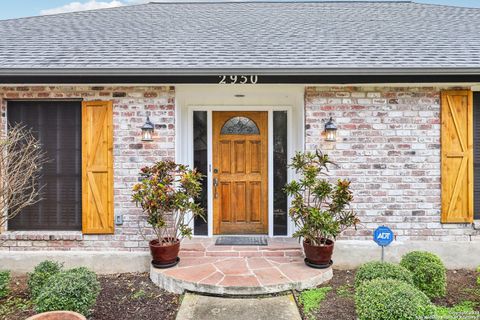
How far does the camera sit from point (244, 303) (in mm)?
3623

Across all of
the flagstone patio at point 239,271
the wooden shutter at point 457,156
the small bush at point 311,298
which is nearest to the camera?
the small bush at point 311,298

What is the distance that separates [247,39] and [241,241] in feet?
11.2

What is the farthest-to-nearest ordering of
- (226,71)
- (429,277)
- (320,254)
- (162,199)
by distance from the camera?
(226,71) < (320,254) < (162,199) < (429,277)

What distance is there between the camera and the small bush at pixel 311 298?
11.4 feet

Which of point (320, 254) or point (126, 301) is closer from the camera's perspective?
point (126, 301)

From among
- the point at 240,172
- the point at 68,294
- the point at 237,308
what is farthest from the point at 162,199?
the point at 240,172

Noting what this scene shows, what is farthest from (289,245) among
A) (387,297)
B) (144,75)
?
(144,75)

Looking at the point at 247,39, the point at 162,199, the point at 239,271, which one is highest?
the point at 247,39

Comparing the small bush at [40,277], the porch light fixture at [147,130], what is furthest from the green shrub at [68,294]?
the porch light fixture at [147,130]

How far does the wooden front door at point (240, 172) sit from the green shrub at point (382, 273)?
2.17 metres

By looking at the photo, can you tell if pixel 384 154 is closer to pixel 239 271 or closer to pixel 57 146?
pixel 239 271

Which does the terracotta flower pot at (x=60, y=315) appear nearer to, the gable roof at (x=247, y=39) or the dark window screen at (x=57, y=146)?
the dark window screen at (x=57, y=146)

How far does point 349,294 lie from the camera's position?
3820 mm

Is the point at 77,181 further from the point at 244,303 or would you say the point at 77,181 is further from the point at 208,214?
the point at 244,303
